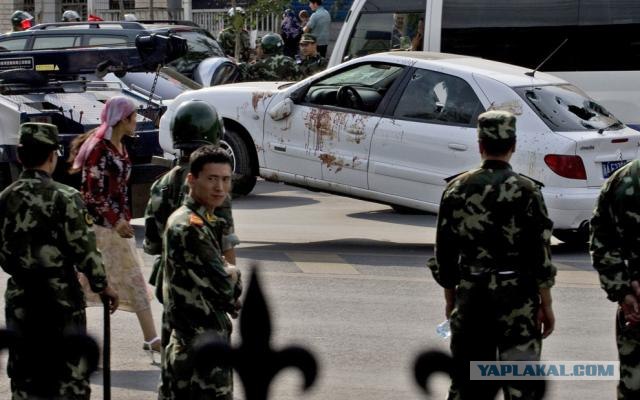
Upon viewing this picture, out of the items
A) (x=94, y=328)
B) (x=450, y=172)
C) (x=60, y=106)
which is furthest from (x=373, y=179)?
(x=94, y=328)

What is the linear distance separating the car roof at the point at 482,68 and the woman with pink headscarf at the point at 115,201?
191 inches

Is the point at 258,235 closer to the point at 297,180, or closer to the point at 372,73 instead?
the point at 297,180

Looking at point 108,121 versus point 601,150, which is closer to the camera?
point 108,121

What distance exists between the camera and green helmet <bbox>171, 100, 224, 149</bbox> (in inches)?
260

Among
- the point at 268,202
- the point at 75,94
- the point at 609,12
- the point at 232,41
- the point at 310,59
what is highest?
the point at 609,12

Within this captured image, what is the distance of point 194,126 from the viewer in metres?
6.61

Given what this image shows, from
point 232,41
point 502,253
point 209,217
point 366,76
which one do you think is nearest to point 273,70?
point 366,76

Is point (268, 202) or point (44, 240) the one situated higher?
point (44, 240)

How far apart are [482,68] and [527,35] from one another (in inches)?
197

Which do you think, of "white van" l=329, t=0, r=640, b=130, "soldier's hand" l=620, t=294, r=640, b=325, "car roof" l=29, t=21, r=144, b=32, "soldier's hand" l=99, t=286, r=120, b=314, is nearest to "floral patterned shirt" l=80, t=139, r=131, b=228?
"soldier's hand" l=99, t=286, r=120, b=314

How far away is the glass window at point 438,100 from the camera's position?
38.9ft

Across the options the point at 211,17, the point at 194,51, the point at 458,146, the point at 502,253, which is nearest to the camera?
the point at 502,253

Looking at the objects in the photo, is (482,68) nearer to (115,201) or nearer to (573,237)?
(573,237)

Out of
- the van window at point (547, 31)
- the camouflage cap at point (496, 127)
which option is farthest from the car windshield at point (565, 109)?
the camouflage cap at point (496, 127)
